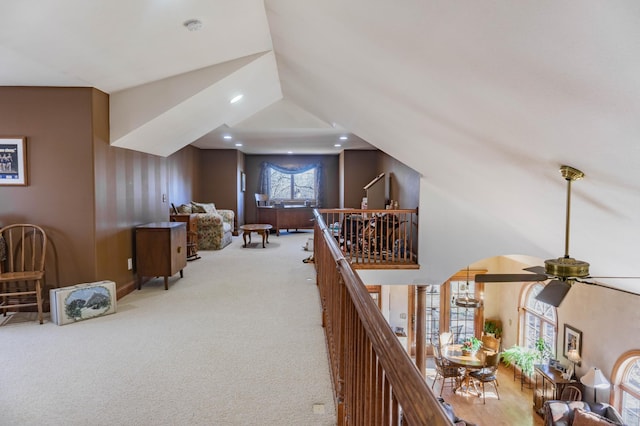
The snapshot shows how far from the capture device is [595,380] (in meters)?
5.95

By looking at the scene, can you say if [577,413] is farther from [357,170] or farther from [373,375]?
[357,170]

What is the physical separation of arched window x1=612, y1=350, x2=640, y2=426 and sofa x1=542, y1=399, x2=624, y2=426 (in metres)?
0.35

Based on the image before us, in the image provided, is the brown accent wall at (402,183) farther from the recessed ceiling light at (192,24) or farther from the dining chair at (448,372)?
the recessed ceiling light at (192,24)

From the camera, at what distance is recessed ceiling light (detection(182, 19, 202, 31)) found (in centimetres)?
288

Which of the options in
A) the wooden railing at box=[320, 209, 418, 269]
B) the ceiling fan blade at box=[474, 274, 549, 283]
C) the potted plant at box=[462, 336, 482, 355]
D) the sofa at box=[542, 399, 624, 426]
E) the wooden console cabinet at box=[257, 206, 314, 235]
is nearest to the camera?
the ceiling fan blade at box=[474, 274, 549, 283]

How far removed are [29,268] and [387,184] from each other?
6.90 m

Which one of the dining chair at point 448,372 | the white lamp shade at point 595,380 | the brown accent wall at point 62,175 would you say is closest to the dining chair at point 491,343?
the dining chair at point 448,372

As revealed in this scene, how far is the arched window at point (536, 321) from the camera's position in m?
7.79

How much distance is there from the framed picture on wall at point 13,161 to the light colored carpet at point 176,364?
1.35 meters

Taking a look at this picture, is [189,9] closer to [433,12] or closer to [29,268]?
[433,12]

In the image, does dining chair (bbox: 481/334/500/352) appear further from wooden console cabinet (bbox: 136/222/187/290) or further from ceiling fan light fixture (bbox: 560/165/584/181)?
wooden console cabinet (bbox: 136/222/187/290)

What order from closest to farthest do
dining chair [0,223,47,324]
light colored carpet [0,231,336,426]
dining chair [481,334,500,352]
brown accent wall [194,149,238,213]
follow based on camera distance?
light colored carpet [0,231,336,426] < dining chair [0,223,47,324] < dining chair [481,334,500,352] < brown accent wall [194,149,238,213]

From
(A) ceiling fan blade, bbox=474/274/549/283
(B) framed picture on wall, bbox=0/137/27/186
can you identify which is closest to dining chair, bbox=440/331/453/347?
(A) ceiling fan blade, bbox=474/274/549/283

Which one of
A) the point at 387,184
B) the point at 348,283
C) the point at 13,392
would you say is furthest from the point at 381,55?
the point at 387,184
